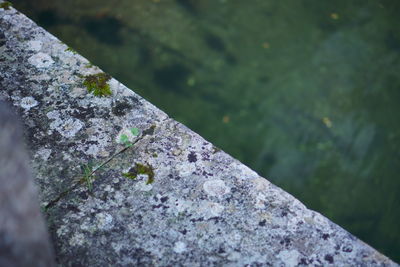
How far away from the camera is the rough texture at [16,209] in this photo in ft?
3.09

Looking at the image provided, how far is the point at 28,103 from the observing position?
185 cm

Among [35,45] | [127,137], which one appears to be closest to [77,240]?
[127,137]

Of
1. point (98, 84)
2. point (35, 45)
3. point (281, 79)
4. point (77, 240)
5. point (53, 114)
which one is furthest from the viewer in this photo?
point (281, 79)

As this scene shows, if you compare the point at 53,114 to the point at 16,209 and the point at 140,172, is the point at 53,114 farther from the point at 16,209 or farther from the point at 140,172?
the point at 16,209

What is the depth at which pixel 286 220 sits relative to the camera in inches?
62.4

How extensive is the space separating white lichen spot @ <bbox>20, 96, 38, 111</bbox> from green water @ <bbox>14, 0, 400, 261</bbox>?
2.28 m

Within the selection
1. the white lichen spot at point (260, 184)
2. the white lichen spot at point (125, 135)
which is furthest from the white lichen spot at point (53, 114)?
the white lichen spot at point (260, 184)

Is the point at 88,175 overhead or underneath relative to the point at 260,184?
underneath

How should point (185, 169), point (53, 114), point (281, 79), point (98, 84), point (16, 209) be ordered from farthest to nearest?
point (281, 79) → point (98, 84) → point (53, 114) → point (185, 169) → point (16, 209)

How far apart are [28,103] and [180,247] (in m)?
1.07

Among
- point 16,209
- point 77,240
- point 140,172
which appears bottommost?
point 77,240

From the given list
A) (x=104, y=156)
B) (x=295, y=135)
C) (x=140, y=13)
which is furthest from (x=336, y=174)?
(x=140, y=13)

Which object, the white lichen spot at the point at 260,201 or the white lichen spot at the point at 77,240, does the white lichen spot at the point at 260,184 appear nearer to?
the white lichen spot at the point at 260,201

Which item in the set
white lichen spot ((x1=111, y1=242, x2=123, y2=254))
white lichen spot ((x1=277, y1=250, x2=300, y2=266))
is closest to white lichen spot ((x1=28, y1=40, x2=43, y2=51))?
white lichen spot ((x1=111, y1=242, x2=123, y2=254))
